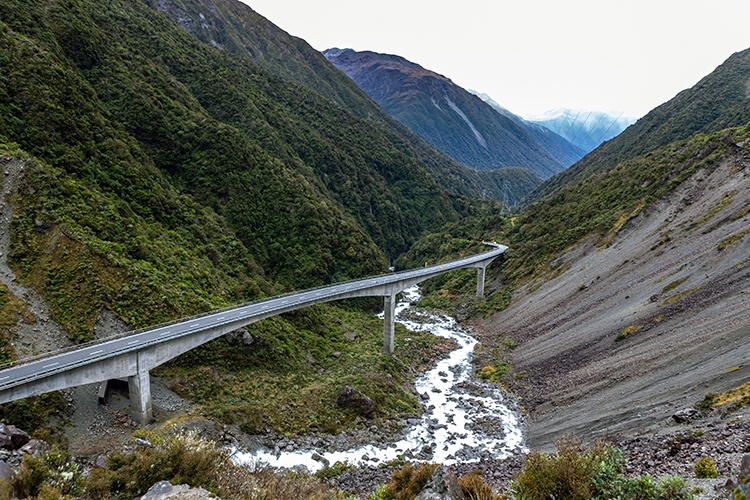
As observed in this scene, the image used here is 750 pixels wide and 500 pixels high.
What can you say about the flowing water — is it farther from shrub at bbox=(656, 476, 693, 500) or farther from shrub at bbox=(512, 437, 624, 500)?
shrub at bbox=(656, 476, 693, 500)

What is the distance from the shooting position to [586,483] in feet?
35.3

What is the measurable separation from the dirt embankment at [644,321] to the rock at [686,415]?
2.98 feet

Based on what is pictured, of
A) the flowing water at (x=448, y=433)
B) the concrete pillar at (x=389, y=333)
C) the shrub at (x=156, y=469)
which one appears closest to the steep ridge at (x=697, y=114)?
the concrete pillar at (x=389, y=333)

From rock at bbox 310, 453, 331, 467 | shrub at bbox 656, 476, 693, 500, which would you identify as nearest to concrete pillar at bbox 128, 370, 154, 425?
rock at bbox 310, 453, 331, 467

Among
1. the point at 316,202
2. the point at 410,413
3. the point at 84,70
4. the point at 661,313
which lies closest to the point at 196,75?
the point at 84,70

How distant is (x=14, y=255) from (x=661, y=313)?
49515 millimetres

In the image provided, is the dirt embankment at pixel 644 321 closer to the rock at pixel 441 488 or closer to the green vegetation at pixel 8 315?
the rock at pixel 441 488

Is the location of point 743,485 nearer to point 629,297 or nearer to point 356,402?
point 356,402

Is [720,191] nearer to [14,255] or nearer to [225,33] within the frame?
[14,255]

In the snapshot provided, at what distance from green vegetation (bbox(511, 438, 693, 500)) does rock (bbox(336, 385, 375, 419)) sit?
20.9 m

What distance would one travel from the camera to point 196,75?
91.0m

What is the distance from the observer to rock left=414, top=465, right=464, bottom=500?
12.4 metres

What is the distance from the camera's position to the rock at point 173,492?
12.5 metres

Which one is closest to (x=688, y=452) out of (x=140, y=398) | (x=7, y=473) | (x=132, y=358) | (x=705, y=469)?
(x=705, y=469)
